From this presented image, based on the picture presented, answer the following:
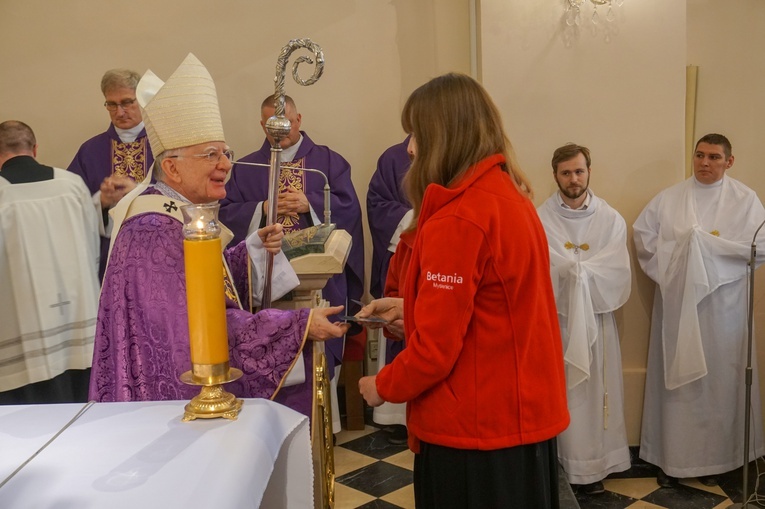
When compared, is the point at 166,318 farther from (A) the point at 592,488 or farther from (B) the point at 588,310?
(A) the point at 592,488

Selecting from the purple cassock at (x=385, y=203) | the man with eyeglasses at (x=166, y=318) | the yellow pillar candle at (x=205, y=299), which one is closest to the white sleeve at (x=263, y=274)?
the man with eyeglasses at (x=166, y=318)

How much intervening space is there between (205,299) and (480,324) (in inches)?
35.0

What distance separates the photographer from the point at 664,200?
15.1 feet

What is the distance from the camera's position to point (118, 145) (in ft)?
16.5

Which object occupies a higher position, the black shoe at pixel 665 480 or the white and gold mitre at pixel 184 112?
the white and gold mitre at pixel 184 112

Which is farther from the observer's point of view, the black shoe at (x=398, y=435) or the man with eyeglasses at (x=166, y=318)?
the black shoe at (x=398, y=435)

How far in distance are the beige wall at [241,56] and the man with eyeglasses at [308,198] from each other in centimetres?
42

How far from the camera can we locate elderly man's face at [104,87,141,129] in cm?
480

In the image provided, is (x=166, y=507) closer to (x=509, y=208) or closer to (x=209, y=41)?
(x=509, y=208)

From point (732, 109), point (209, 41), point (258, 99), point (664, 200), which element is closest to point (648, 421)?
point (664, 200)

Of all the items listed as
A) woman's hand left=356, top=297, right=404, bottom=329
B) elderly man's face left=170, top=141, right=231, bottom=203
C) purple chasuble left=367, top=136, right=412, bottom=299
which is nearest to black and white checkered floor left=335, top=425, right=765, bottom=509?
Answer: purple chasuble left=367, top=136, right=412, bottom=299

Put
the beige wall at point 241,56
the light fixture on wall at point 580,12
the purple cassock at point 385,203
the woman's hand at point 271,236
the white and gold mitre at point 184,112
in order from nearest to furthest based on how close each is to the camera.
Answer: the white and gold mitre at point 184,112, the woman's hand at point 271,236, the light fixture on wall at point 580,12, the purple cassock at point 385,203, the beige wall at point 241,56

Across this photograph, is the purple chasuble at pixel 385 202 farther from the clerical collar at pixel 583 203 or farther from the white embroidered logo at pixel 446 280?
the white embroidered logo at pixel 446 280

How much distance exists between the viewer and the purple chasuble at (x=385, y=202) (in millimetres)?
5176
